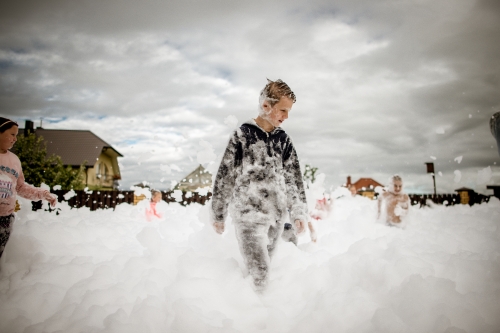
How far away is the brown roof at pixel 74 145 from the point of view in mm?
24234

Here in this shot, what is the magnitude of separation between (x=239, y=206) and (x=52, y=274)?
222 centimetres

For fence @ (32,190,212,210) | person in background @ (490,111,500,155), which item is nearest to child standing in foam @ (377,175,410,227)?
person in background @ (490,111,500,155)

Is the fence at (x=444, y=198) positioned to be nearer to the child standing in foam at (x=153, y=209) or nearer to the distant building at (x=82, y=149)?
the child standing in foam at (x=153, y=209)

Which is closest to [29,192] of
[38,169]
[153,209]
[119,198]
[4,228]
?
[4,228]

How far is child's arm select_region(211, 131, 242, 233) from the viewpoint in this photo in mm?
2412

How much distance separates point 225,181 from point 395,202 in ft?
19.9

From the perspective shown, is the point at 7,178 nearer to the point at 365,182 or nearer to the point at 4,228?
the point at 4,228

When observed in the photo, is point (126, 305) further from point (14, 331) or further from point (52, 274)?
point (52, 274)

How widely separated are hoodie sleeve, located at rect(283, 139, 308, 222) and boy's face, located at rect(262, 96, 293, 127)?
320 millimetres

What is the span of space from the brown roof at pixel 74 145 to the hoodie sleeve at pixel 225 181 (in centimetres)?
2504

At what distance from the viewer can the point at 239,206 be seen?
7.69 feet

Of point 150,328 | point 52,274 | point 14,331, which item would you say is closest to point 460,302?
point 150,328

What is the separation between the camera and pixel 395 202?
276 inches

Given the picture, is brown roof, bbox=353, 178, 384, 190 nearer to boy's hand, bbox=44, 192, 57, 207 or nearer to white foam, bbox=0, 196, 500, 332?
white foam, bbox=0, 196, 500, 332
